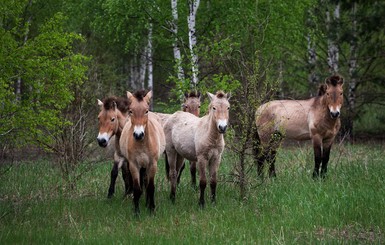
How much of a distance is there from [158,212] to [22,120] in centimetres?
262

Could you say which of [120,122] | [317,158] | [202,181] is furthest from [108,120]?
[317,158]

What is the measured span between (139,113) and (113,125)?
5.22ft

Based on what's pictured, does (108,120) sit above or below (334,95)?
below

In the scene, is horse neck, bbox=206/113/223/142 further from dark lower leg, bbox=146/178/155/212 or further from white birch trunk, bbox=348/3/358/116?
white birch trunk, bbox=348/3/358/116

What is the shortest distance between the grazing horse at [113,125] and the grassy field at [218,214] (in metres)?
0.42

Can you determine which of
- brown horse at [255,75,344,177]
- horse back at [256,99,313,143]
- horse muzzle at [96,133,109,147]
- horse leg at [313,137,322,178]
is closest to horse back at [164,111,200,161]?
brown horse at [255,75,344,177]

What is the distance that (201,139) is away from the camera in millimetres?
10000

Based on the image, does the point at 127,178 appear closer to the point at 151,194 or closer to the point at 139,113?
the point at 151,194

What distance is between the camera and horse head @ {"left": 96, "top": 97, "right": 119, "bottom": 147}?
33.4ft

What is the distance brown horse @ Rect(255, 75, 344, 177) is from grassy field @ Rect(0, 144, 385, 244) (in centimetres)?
61

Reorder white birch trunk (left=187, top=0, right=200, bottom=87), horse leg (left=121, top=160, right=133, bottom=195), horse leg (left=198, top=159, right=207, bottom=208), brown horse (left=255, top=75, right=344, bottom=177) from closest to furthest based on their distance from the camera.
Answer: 1. horse leg (left=198, top=159, right=207, bottom=208)
2. horse leg (left=121, top=160, right=133, bottom=195)
3. brown horse (left=255, top=75, right=344, bottom=177)
4. white birch trunk (left=187, top=0, right=200, bottom=87)

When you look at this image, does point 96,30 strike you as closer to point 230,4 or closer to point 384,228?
point 230,4

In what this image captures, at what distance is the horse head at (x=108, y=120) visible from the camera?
33.4ft

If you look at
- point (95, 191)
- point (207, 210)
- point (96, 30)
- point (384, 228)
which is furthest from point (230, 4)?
point (384, 228)
